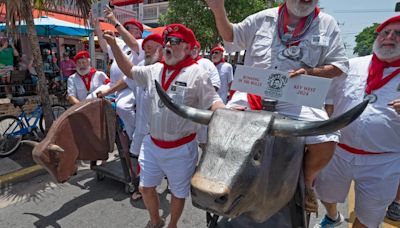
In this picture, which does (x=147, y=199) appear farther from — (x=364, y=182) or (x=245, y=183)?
(x=364, y=182)

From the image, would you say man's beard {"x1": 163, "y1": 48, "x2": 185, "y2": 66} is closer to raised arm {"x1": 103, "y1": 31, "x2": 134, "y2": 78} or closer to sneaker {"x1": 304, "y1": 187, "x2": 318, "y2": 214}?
raised arm {"x1": 103, "y1": 31, "x2": 134, "y2": 78}

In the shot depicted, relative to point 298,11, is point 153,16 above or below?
above

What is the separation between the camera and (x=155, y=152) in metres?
2.64

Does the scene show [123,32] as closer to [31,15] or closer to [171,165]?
[171,165]

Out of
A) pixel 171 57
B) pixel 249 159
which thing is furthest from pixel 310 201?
pixel 171 57

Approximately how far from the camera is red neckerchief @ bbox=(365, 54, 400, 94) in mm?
2268

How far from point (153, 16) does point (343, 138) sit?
23081 mm

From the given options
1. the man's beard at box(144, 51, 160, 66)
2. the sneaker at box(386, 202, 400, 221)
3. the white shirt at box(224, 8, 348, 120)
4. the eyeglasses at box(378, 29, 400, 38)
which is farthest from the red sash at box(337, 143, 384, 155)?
the man's beard at box(144, 51, 160, 66)

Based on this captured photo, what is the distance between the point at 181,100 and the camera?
248cm

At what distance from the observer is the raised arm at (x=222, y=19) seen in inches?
79.5

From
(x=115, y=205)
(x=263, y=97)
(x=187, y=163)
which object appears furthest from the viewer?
(x=115, y=205)

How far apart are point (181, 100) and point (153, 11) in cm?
2282

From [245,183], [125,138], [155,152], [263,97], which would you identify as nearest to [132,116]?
[125,138]

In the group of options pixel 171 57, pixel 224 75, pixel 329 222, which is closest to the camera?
pixel 171 57
